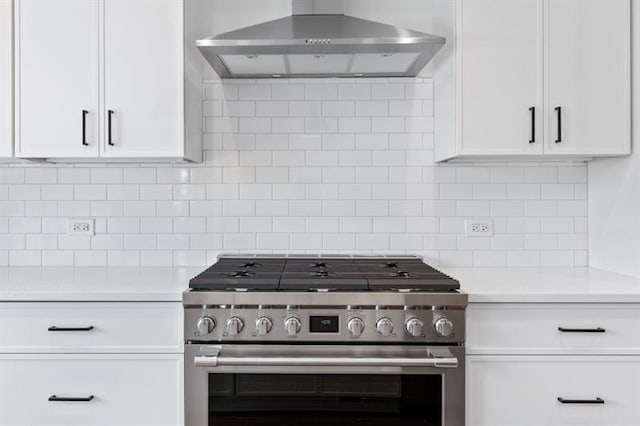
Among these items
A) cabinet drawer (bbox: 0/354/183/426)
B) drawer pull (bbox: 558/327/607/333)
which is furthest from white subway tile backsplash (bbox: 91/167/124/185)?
drawer pull (bbox: 558/327/607/333)

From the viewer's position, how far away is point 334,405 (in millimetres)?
1854

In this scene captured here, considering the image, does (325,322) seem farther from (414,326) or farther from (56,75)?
(56,75)

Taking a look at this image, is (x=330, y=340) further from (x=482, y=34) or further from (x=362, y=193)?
(x=482, y=34)

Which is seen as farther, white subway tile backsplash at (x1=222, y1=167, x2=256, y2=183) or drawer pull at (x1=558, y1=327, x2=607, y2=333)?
white subway tile backsplash at (x1=222, y1=167, x2=256, y2=183)

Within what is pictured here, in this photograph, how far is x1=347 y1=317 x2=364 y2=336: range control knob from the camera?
182 cm

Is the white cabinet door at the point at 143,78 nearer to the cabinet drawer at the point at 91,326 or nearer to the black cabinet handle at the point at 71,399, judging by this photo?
the cabinet drawer at the point at 91,326

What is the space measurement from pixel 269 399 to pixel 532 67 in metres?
1.77

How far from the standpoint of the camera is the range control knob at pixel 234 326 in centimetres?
184

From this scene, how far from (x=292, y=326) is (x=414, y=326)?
0.44 meters

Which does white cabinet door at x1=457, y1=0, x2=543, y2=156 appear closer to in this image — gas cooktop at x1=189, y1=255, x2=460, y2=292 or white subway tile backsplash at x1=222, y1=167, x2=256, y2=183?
gas cooktop at x1=189, y1=255, x2=460, y2=292

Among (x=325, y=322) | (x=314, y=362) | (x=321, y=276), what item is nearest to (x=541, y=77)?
(x=321, y=276)

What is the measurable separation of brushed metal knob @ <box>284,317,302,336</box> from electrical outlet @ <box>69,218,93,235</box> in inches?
52.3

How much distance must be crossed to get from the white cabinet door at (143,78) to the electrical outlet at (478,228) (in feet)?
4.81

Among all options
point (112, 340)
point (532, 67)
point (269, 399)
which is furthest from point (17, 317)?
point (532, 67)
